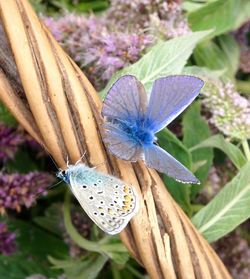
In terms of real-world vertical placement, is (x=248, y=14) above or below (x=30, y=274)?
above

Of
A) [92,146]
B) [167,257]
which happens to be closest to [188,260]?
[167,257]

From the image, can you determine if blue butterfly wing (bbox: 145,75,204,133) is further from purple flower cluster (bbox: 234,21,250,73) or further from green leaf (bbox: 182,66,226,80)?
purple flower cluster (bbox: 234,21,250,73)

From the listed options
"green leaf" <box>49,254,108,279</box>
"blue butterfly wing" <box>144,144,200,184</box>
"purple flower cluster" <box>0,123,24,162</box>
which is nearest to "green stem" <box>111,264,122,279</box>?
"green leaf" <box>49,254,108,279</box>

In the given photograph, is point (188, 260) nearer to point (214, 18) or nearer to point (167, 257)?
point (167, 257)

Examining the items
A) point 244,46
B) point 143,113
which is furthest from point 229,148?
point 244,46

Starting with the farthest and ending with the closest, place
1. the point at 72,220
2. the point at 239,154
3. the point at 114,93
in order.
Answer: the point at 72,220 → the point at 239,154 → the point at 114,93
